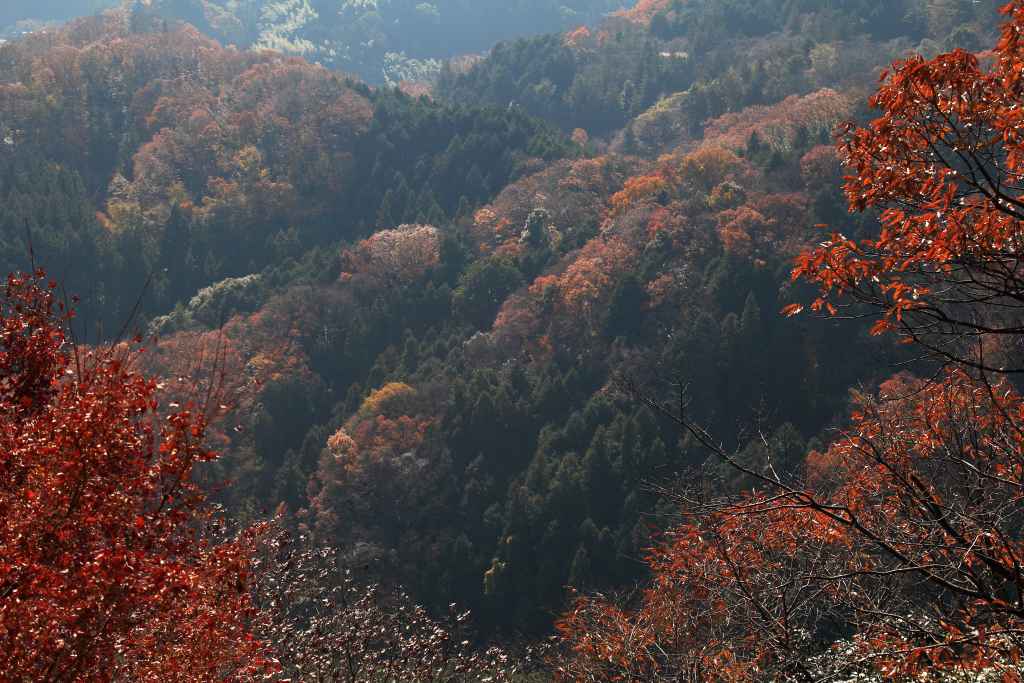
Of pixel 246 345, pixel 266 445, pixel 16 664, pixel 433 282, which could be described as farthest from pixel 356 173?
pixel 16 664

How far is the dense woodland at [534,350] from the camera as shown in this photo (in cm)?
770

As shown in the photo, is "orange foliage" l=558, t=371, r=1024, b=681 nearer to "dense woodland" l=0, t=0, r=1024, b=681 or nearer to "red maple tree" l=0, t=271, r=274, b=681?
"dense woodland" l=0, t=0, r=1024, b=681

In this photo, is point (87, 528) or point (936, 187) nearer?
point (936, 187)

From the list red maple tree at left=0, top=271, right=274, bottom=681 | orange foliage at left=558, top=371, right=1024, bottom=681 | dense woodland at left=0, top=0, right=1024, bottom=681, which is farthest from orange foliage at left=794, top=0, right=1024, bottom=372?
red maple tree at left=0, top=271, right=274, bottom=681

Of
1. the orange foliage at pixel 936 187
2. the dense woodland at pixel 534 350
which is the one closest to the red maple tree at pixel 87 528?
the dense woodland at pixel 534 350

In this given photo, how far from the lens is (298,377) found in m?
63.2

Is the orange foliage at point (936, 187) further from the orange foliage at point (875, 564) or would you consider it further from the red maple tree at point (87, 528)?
the red maple tree at point (87, 528)

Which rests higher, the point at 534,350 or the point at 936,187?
the point at 534,350

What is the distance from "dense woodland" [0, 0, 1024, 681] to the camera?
7.70 m

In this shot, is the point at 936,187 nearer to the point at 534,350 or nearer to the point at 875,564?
the point at 875,564

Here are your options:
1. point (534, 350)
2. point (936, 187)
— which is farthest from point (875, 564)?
point (534, 350)

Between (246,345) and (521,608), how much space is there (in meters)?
30.4

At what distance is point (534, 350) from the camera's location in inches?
2458

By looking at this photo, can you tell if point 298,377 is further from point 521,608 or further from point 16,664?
point 16,664
